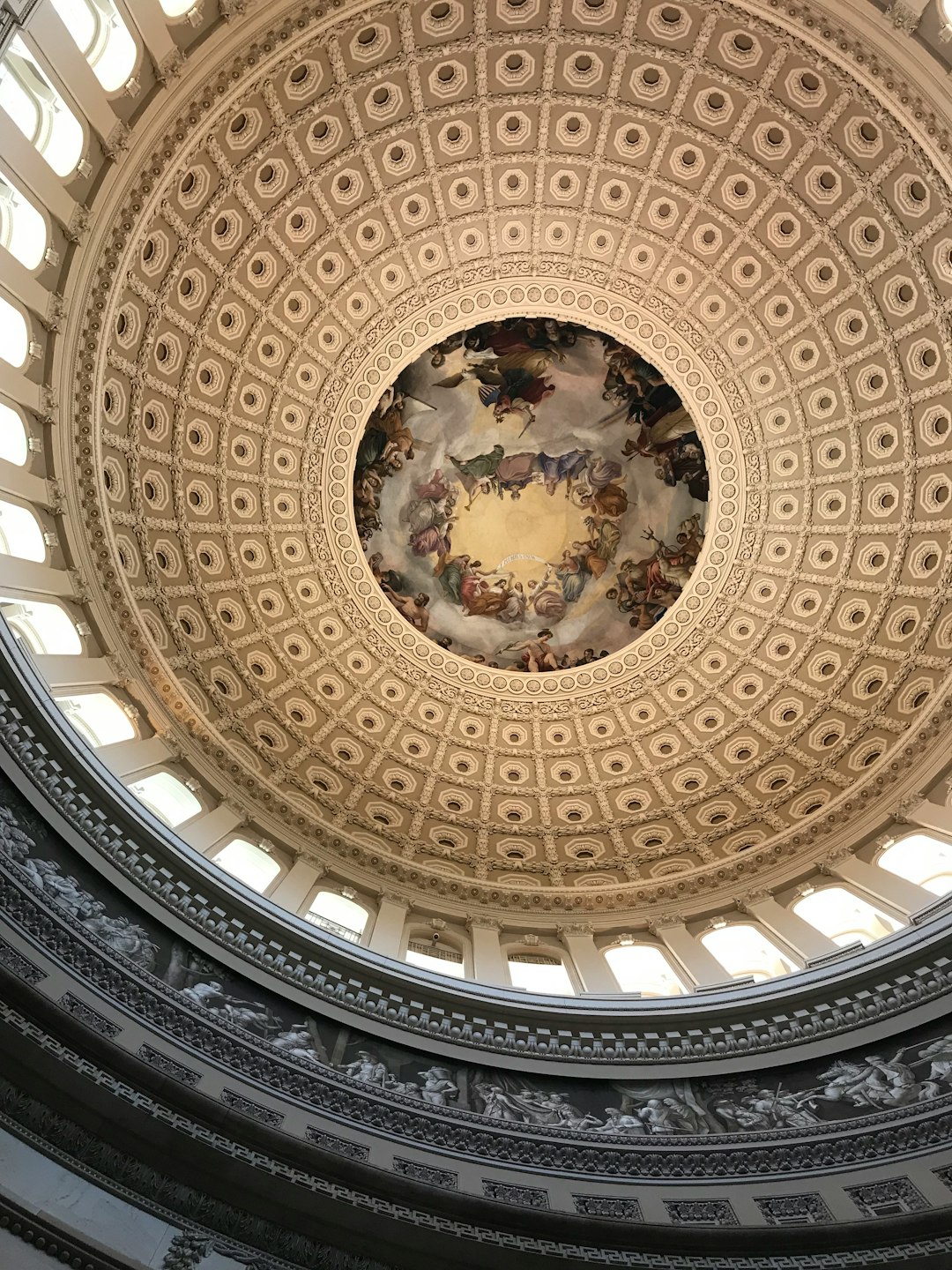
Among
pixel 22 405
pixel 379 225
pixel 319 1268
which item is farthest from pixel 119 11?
pixel 319 1268

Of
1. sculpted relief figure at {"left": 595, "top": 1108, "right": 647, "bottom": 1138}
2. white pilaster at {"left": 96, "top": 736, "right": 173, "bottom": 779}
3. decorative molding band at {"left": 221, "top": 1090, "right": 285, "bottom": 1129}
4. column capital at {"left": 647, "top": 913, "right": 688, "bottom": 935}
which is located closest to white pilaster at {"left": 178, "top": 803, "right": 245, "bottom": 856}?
white pilaster at {"left": 96, "top": 736, "right": 173, "bottom": 779}

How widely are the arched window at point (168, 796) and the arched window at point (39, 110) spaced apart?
11.4m

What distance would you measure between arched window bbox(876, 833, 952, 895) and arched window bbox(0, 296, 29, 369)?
1968 cm

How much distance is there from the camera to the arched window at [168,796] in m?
17.3

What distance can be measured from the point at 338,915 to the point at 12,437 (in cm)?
1159

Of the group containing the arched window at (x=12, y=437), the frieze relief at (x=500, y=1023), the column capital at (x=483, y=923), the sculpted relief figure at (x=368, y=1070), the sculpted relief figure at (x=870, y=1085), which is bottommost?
the sculpted relief figure at (x=368, y=1070)

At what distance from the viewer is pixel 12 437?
1588cm

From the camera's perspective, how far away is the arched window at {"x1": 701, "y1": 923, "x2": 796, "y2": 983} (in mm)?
17703

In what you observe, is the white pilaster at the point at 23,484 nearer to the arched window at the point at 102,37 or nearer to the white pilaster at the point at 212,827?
the arched window at the point at 102,37

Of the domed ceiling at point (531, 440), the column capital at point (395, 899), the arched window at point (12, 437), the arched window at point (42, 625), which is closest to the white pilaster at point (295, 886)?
the domed ceiling at point (531, 440)

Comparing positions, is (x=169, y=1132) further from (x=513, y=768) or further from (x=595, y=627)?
(x=595, y=627)

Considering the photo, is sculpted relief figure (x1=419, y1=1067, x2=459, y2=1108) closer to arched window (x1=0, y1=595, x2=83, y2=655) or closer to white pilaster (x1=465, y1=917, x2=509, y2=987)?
white pilaster (x1=465, y1=917, x2=509, y2=987)

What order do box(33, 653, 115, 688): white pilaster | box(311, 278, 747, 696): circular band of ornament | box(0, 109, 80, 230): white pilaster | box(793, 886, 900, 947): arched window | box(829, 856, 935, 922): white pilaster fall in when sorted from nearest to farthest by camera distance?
1. box(0, 109, 80, 230): white pilaster
2. box(33, 653, 115, 688): white pilaster
3. box(829, 856, 935, 922): white pilaster
4. box(793, 886, 900, 947): arched window
5. box(311, 278, 747, 696): circular band of ornament

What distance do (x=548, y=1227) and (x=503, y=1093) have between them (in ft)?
10.9
